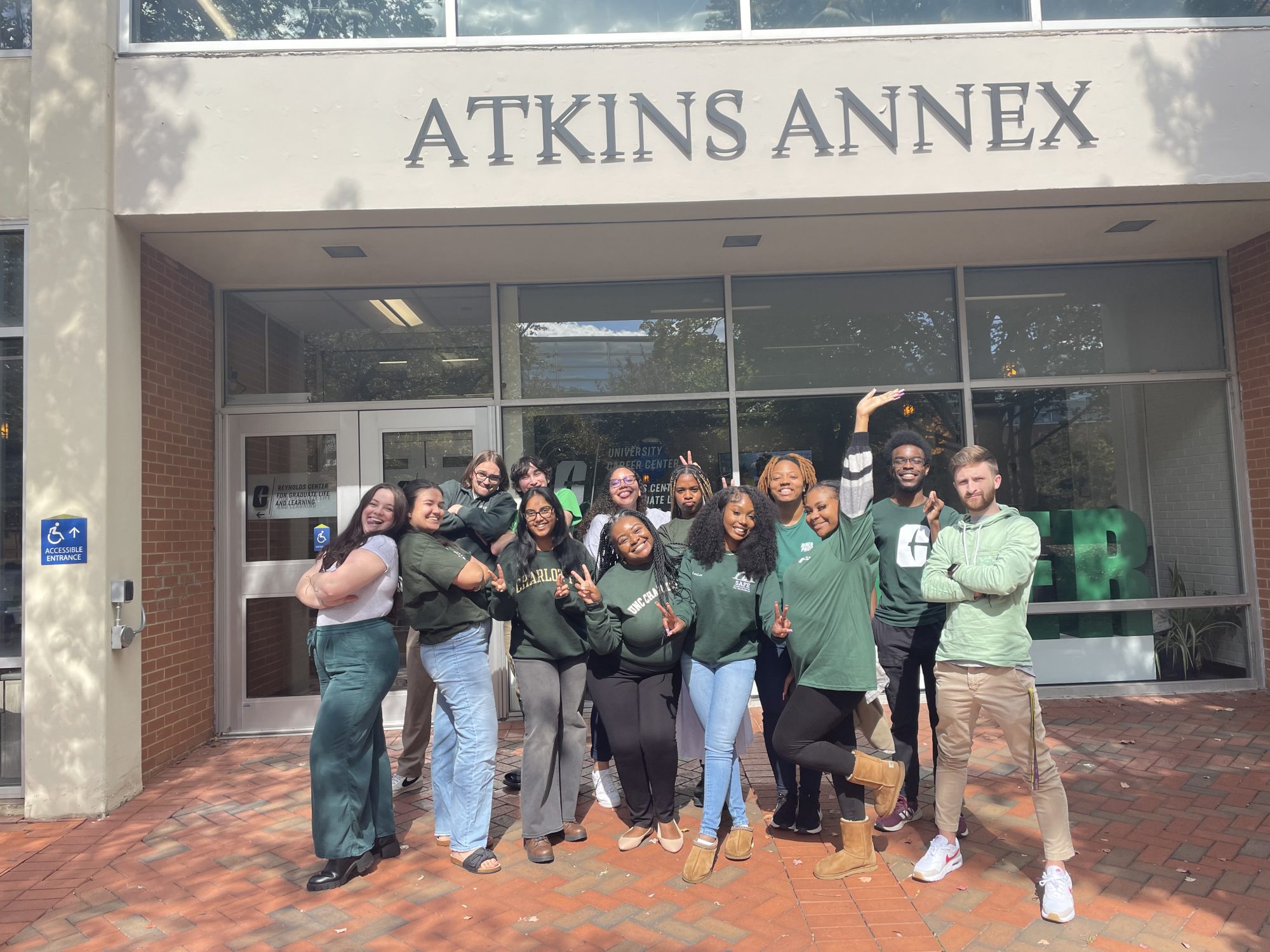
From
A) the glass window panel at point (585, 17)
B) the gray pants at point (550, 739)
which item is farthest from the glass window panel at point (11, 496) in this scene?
the glass window panel at point (585, 17)

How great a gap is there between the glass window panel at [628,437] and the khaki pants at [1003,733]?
10.8ft

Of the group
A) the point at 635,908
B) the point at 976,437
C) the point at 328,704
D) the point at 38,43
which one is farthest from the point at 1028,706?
the point at 38,43

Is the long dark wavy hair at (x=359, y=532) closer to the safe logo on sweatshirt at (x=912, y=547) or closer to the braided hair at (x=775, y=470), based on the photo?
the braided hair at (x=775, y=470)

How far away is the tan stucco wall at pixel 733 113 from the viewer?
5176 millimetres

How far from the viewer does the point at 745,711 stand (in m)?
3.93

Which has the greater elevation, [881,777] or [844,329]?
[844,329]

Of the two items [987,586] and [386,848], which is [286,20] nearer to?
[386,848]

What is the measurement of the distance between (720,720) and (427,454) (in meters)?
3.70

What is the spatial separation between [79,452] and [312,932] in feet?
10.0

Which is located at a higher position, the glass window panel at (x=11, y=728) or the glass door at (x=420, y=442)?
the glass door at (x=420, y=442)

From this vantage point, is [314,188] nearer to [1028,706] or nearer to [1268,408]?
[1028,706]

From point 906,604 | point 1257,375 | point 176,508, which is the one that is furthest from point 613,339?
point 1257,375

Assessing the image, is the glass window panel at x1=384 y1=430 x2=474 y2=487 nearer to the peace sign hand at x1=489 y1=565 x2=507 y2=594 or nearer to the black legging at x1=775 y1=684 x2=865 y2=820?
the peace sign hand at x1=489 y1=565 x2=507 y2=594

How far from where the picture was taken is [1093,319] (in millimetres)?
6879
